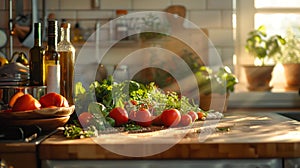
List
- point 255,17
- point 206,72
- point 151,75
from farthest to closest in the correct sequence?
point 255,17 < point 151,75 < point 206,72

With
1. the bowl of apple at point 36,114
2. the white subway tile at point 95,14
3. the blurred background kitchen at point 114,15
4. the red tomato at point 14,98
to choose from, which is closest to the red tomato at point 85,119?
the bowl of apple at point 36,114

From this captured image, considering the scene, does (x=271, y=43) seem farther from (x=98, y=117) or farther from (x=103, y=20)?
(x=98, y=117)

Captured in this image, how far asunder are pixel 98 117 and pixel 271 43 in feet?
6.88

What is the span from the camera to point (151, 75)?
3410mm

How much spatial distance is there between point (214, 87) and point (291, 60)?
793mm

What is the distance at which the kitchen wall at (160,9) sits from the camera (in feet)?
11.5

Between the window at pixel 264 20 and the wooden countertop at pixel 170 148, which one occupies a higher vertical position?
the window at pixel 264 20

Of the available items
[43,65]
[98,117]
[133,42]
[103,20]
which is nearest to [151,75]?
[133,42]

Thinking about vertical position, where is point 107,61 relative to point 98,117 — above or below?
above

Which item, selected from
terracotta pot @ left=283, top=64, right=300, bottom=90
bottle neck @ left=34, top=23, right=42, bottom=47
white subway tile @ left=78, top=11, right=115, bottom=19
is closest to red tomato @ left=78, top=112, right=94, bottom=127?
bottle neck @ left=34, top=23, right=42, bottom=47

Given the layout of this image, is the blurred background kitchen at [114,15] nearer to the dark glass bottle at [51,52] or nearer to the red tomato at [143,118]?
the dark glass bottle at [51,52]

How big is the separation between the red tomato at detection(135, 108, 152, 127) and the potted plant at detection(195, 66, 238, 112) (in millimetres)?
1206

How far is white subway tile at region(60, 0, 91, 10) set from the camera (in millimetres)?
3520

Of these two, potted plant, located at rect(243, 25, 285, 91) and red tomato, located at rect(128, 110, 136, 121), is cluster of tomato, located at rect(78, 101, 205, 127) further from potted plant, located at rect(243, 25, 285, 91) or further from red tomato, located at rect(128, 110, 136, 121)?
potted plant, located at rect(243, 25, 285, 91)
